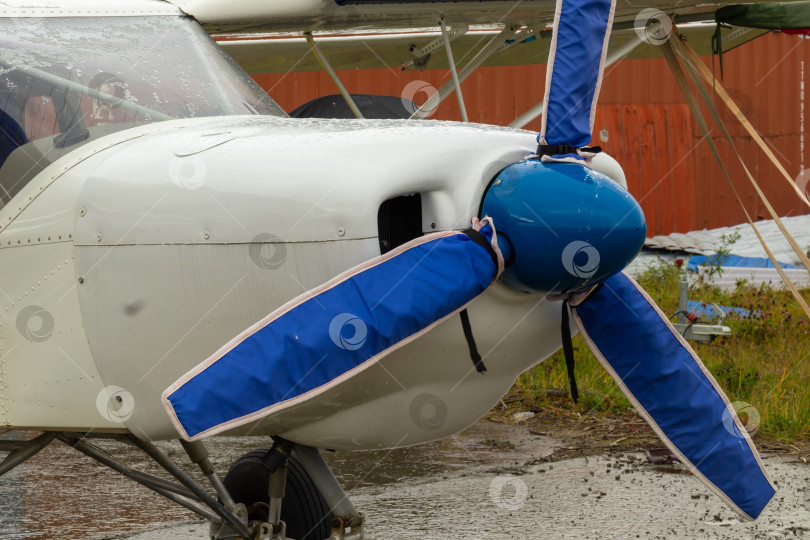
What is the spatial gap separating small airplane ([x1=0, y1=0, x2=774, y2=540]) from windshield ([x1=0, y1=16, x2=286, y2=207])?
0.01m

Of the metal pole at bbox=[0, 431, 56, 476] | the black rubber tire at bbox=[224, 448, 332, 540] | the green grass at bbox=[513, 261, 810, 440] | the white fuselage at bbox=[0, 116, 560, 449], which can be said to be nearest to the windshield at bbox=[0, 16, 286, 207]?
the white fuselage at bbox=[0, 116, 560, 449]

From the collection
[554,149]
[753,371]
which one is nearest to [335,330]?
[554,149]

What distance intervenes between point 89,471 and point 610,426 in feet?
10.5

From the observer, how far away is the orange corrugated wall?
12672mm

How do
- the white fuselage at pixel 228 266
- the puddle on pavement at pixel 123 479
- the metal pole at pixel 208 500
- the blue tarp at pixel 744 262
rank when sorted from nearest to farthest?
the white fuselage at pixel 228 266 → the metal pole at pixel 208 500 → the puddle on pavement at pixel 123 479 → the blue tarp at pixel 744 262

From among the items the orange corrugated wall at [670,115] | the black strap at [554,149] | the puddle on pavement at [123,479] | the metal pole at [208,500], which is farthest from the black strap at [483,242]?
the orange corrugated wall at [670,115]

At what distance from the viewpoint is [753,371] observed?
6.74 meters

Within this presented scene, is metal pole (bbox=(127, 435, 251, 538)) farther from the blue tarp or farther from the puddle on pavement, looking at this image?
the blue tarp

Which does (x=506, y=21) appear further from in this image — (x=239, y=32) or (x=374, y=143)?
(x=374, y=143)

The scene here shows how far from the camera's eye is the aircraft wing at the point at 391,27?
15.1ft

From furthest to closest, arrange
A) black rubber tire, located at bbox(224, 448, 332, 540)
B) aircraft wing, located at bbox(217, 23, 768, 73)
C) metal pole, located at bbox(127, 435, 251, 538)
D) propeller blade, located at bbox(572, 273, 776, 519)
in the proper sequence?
aircraft wing, located at bbox(217, 23, 768, 73)
black rubber tire, located at bbox(224, 448, 332, 540)
metal pole, located at bbox(127, 435, 251, 538)
propeller blade, located at bbox(572, 273, 776, 519)

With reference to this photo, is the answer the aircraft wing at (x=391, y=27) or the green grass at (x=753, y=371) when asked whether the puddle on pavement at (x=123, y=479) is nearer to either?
the green grass at (x=753, y=371)

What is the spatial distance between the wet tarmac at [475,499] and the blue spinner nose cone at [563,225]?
2.37 metres

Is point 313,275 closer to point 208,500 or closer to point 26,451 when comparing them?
point 208,500
